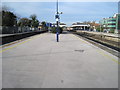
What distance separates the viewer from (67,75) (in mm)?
5641

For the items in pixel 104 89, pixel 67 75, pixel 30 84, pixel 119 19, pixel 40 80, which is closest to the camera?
pixel 104 89

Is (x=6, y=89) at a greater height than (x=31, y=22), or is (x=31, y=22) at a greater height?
(x=31, y=22)

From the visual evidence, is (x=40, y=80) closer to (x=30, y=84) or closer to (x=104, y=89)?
(x=30, y=84)

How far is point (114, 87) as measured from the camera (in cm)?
457

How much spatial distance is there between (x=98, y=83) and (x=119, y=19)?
293 feet

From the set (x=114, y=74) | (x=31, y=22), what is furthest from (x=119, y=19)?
(x=114, y=74)

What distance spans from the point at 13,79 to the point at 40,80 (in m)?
0.95

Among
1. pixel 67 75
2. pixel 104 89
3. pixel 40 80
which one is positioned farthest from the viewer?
pixel 67 75

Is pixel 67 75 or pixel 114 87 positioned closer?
pixel 114 87

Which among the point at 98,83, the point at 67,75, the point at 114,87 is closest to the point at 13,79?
the point at 67,75

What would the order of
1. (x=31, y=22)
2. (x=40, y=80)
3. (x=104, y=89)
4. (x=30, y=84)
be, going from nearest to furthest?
(x=104, y=89) < (x=30, y=84) < (x=40, y=80) < (x=31, y=22)

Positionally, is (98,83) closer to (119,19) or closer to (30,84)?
(30,84)

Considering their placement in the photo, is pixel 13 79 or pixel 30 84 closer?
pixel 30 84

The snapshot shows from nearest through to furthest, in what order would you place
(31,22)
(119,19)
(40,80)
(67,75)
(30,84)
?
(30,84) < (40,80) < (67,75) < (119,19) < (31,22)
